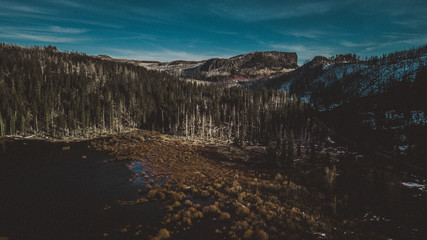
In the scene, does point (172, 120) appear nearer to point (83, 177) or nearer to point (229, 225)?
point (83, 177)

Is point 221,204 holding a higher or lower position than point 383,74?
lower

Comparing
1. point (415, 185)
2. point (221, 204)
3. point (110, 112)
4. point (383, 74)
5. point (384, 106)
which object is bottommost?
point (415, 185)

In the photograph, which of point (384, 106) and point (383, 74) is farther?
point (383, 74)

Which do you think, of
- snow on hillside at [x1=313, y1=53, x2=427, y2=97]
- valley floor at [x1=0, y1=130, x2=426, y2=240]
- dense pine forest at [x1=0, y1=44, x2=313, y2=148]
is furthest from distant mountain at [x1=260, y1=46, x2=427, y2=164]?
valley floor at [x1=0, y1=130, x2=426, y2=240]

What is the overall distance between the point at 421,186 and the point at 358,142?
2299 inches

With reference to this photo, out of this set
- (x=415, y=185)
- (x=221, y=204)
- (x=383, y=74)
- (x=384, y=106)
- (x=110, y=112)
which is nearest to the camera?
(x=221, y=204)

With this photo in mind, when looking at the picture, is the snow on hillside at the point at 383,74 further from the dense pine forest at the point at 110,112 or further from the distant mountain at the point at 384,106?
the dense pine forest at the point at 110,112

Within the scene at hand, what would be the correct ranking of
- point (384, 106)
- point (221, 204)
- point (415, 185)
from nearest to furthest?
point (221, 204) → point (415, 185) → point (384, 106)

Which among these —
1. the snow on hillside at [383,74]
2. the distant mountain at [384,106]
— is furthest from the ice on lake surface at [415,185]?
the snow on hillside at [383,74]

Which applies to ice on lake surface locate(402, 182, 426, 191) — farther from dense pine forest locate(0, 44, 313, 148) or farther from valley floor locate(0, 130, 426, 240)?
dense pine forest locate(0, 44, 313, 148)

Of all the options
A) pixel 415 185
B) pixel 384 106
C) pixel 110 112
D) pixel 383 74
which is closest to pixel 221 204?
pixel 415 185

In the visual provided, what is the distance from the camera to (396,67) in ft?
566

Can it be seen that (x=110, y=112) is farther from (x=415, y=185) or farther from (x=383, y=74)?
(x=383, y=74)

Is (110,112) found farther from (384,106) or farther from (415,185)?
(384,106)
